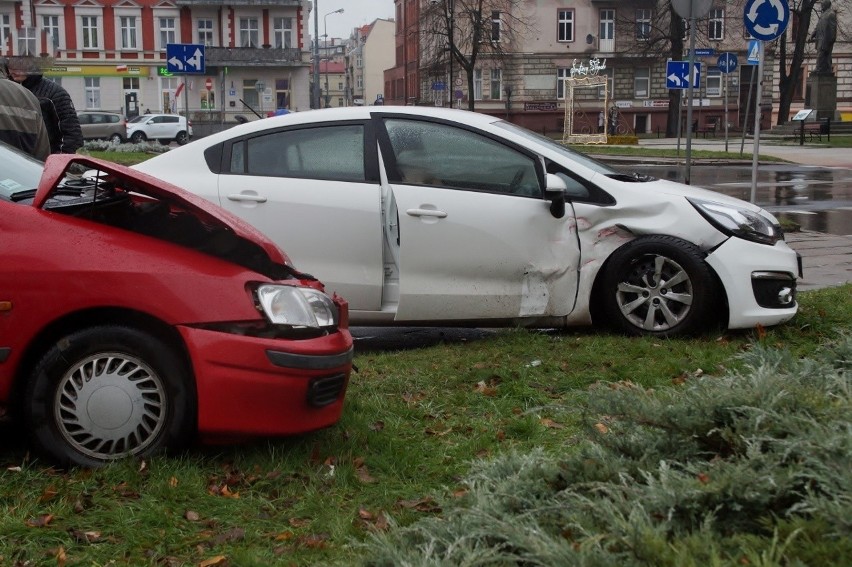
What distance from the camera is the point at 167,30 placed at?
78.5 metres

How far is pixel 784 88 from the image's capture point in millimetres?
60469

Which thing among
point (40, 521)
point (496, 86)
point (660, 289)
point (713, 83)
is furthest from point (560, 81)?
point (40, 521)

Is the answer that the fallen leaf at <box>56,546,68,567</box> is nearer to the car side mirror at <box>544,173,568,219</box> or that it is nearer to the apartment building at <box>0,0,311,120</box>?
the car side mirror at <box>544,173,568,219</box>

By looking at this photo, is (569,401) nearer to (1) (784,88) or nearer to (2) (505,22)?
(1) (784,88)

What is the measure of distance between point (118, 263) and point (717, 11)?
73.1 m

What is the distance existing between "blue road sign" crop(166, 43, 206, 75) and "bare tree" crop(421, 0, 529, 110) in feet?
121

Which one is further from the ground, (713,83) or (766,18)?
(713,83)

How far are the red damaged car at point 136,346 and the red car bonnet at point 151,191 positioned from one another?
122 mm

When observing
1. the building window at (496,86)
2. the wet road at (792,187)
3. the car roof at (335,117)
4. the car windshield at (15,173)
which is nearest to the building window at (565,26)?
the building window at (496,86)

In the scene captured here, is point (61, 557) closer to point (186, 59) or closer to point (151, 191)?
point (151, 191)

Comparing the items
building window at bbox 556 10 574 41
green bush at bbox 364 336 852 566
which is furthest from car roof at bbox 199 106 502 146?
building window at bbox 556 10 574 41

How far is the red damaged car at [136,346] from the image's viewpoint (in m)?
4.18

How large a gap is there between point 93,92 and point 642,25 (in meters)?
38.4

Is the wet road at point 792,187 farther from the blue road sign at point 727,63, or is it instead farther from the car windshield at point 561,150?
the car windshield at point 561,150
